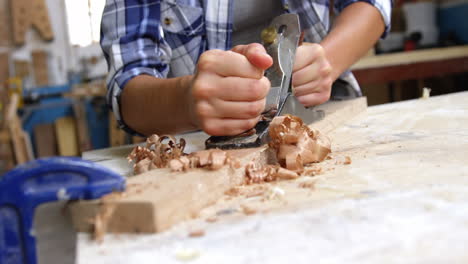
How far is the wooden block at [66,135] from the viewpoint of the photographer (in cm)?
386

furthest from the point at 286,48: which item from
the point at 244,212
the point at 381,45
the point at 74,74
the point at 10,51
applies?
the point at 10,51

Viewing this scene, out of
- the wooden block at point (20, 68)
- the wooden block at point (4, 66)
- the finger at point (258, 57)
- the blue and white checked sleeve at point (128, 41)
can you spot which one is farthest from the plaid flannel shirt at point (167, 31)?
the wooden block at point (4, 66)

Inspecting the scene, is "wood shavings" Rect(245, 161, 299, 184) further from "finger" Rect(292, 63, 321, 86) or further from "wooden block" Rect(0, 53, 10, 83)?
"wooden block" Rect(0, 53, 10, 83)

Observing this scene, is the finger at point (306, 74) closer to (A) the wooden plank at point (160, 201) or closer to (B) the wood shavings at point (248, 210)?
(A) the wooden plank at point (160, 201)

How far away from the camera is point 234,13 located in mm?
1188

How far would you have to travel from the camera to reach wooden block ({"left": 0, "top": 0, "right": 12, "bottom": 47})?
3969 mm

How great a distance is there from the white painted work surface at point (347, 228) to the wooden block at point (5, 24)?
423 cm

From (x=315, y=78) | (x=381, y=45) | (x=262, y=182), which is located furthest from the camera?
(x=381, y=45)

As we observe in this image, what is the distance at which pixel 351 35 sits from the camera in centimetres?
120

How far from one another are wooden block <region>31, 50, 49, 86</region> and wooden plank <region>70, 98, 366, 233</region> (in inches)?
156

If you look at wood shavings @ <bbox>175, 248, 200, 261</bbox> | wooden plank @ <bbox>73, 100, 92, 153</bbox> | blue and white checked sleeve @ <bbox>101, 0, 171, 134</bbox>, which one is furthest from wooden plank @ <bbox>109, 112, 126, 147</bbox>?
wood shavings @ <bbox>175, 248, 200, 261</bbox>

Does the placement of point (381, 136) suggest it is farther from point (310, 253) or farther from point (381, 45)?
point (381, 45)

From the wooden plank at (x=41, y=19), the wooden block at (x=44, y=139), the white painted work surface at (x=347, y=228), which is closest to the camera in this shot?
the white painted work surface at (x=347, y=228)

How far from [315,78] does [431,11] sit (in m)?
2.67
